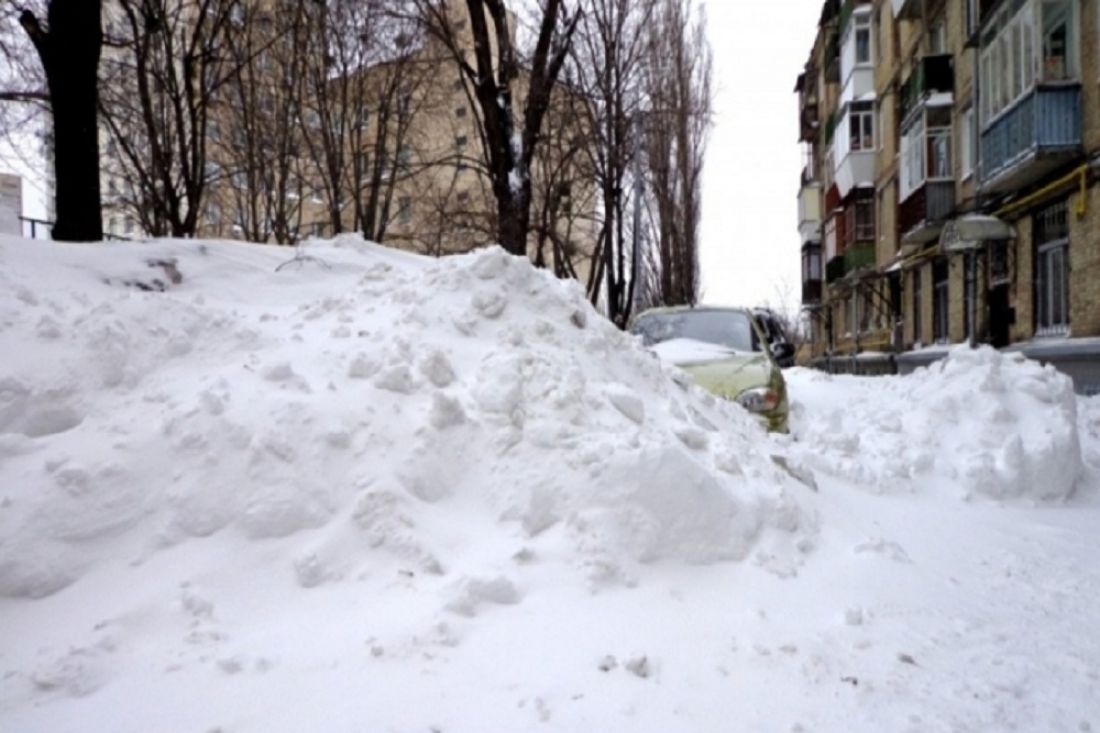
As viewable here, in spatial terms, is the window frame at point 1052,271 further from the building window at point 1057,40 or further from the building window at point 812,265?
the building window at point 812,265

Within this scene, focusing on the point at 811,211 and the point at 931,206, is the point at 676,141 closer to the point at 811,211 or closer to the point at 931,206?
the point at 931,206

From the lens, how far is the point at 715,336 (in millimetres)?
8539

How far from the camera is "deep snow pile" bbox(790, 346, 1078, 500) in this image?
5.63 meters

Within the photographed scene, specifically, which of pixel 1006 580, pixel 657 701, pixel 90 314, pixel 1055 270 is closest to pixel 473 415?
pixel 657 701

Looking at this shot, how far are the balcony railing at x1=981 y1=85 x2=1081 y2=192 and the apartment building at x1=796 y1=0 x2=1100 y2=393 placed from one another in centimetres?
3

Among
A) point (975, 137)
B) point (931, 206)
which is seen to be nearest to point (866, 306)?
point (931, 206)

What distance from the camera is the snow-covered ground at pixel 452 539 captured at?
265 cm

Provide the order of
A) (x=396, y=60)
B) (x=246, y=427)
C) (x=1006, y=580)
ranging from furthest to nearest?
(x=396, y=60) → (x=1006, y=580) → (x=246, y=427)

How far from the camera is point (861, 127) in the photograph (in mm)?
26234

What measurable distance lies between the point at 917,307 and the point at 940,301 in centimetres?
180

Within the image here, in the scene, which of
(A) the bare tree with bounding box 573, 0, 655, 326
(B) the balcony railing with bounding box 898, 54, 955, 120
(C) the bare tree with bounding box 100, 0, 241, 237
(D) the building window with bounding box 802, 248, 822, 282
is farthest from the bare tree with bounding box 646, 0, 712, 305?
(D) the building window with bounding box 802, 248, 822, 282

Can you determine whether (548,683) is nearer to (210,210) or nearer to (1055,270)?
(1055,270)

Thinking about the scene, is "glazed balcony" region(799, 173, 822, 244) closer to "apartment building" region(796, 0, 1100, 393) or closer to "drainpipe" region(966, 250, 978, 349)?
"apartment building" region(796, 0, 1100, 393)

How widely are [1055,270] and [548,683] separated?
14.8 m
